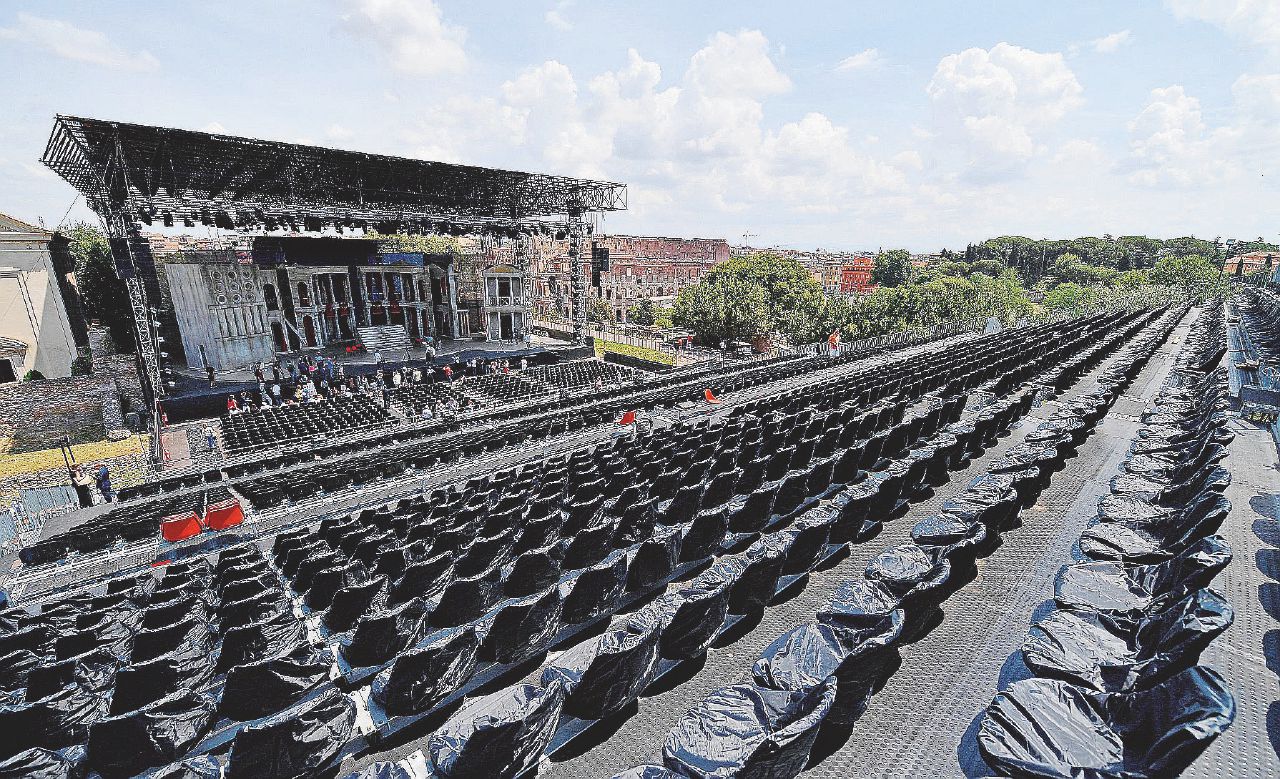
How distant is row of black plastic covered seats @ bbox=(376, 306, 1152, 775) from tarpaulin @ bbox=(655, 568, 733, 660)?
1cm

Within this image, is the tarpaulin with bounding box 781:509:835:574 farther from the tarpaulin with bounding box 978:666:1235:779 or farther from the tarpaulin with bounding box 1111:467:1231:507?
the tarpaulin with bounding box 1111:467:1231:507

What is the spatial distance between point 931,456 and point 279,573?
376 inches

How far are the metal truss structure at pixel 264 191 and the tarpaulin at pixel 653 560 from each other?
78.5ft

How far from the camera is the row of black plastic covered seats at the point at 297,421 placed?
18.8 metres

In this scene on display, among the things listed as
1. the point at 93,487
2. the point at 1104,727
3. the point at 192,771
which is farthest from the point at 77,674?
the point at 93,487

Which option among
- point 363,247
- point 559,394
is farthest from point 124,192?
point 559,394

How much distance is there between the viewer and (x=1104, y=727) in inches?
123

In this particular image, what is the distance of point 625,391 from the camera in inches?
962

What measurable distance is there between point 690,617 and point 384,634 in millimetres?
2807

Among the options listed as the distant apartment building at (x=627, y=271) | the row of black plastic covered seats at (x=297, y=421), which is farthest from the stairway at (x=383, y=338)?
the distant apartment building at (x=627, y=271)

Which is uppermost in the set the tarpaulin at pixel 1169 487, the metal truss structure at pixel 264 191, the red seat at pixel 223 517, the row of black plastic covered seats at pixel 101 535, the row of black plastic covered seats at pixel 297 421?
the metal truss structure at pixel 264 191

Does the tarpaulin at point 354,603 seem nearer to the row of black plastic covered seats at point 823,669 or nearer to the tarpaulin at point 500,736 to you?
the tarpaulin at point 500,736

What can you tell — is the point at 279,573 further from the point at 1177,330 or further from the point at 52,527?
the point at 1177,330

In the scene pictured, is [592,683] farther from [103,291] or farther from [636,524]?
[103,291]
